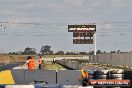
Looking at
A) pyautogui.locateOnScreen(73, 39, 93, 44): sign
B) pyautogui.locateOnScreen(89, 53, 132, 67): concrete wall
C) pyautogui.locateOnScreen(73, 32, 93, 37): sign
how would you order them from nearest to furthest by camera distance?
pyautogui.locateOnScreen(89, 53, 132, 67): concrete wall
pyautogui.locateOnScreen(73, 39, 93, 44): sign
pyautogui.locateOnScreen(73, 32, 93, 37): sign

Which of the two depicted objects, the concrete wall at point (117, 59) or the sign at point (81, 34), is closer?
the concrete wall at point (117, 59)

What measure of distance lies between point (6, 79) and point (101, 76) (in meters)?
4.77

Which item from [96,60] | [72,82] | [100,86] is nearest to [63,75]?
[72,82]

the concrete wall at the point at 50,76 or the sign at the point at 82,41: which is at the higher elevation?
the sign at the point at 82,41

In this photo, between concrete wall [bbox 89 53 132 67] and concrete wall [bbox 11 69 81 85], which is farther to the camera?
concrete wall [bbox 89 53 132 67]

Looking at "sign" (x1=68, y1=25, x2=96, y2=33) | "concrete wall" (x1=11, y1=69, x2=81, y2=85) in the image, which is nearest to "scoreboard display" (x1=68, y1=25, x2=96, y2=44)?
"sign" (x1=68, y1=25, x2=96, y2=33)

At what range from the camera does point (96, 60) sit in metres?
103

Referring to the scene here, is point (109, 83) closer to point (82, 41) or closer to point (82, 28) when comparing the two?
point (82, 41)

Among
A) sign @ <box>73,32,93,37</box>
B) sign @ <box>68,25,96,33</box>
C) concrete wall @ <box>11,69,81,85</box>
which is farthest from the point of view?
sign @ <box>68,25,96,33</box>

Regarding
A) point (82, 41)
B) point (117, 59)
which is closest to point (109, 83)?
point (117, 59)

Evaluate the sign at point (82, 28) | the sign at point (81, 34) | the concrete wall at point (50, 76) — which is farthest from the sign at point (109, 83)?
the sign at point (82, 28)

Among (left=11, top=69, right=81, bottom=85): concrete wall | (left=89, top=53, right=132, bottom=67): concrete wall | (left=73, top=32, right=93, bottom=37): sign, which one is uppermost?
(left=73, top=32, right=93, bottom=37): sign

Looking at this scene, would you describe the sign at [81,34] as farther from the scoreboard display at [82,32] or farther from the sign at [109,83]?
the sign at [109,83]

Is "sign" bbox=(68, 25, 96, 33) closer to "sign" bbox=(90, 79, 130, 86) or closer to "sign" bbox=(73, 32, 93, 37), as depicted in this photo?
"sign" bbox=(73, 32, 93, 37)
